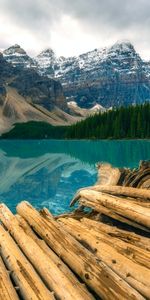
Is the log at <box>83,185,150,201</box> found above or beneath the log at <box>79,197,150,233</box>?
above

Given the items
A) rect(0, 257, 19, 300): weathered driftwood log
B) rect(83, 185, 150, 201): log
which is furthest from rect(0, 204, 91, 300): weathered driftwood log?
rect(83, 185, 150, 201): log

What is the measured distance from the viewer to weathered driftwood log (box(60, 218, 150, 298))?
8663 mm

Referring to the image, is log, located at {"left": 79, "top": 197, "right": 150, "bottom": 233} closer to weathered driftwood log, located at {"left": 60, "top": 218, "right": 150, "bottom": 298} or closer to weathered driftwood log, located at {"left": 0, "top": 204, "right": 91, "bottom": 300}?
weathered driftwood log, located at {"left": 60, "top": 218, "right": 150, "bottom": 298}

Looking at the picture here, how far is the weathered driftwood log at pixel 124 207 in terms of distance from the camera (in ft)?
40.9

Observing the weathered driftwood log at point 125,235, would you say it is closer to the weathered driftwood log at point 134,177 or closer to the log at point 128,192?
the log at point 128,192

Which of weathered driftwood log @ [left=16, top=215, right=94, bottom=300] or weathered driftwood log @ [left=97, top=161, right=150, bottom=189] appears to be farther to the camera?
weathered driftwood log @ [left=97, top=161, right=150, bottom=189]

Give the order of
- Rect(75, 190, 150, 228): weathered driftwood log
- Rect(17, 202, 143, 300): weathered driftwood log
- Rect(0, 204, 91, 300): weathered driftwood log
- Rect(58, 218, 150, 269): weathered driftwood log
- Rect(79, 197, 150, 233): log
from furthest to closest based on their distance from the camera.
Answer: Rect(79, 197, 150, 233): log → Rect(75, 190, 150, 228): weathered driftwood log → Rect(58, 218, 150, 269): weathered driftwood log → Rect(0, 204, 91, 300): weathered driftwood log → Rect(17, 202, 143, 300): weathered driftwood log

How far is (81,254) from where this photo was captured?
10.1 meters

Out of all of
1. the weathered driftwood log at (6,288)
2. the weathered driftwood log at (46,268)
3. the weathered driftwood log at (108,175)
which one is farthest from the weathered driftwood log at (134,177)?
the weathered driftwood log at (6,288)

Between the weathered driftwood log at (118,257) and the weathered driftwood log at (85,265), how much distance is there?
1.33ft

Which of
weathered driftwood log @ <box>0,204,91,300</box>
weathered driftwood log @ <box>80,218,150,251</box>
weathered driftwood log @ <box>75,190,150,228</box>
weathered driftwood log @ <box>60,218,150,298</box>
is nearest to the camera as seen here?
weathered driftwood log @ <box>0,204,91,300</box>

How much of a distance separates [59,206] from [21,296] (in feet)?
93.5

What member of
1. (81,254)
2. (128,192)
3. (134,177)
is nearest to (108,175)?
(134,177)

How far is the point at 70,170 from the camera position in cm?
7050
